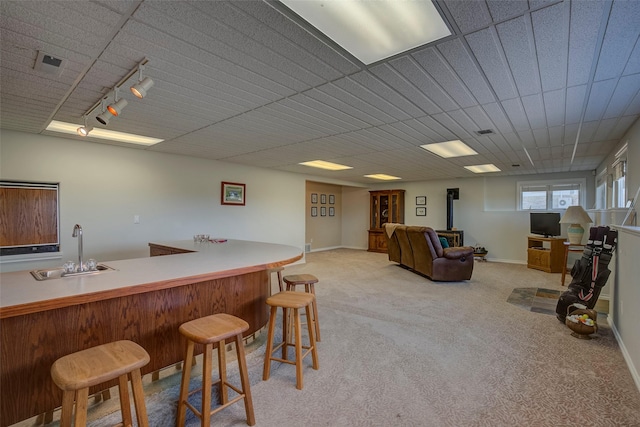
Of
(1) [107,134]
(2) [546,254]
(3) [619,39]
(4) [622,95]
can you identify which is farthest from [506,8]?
(2) [546,254]

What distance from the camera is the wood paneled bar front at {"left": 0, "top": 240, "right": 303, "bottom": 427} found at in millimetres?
1482

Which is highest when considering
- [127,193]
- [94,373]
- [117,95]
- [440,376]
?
[117,95]

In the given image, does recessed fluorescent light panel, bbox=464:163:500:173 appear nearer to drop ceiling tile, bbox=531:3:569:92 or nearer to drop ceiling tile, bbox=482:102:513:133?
drop ceiling tile, bbox=482:102:513:133

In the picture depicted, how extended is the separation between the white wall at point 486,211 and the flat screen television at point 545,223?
1.76ft

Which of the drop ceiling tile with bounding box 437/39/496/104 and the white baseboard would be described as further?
the white baseboard

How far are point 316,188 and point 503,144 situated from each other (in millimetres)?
5926

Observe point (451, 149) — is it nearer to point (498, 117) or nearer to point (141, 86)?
point (498, 117)

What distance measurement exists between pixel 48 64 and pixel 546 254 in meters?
7.97

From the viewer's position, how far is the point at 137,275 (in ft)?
6.24

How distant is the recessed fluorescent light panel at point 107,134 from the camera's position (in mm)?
3326

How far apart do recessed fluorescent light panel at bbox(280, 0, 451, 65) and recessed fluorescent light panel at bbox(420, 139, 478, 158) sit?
2.59 m

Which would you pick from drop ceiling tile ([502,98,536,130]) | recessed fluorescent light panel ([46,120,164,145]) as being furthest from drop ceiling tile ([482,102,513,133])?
recessed fluorescent light panel ([46,120,164,145])

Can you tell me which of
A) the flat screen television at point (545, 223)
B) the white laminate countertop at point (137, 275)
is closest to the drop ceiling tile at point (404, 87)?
the white laminate countertop at point (137, 275)

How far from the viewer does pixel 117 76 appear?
212 cm
